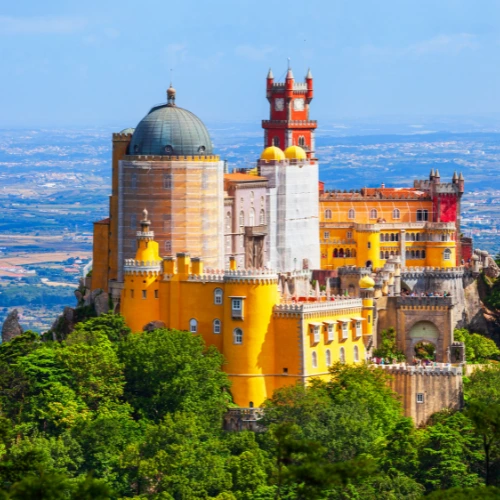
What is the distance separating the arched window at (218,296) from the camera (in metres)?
129

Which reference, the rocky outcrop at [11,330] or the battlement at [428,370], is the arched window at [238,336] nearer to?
the battlement at [428,370]

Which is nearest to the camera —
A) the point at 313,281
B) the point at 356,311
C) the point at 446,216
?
the point at 356,311

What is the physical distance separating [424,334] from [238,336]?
1537 cm

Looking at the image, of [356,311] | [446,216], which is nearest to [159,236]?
[356,311]

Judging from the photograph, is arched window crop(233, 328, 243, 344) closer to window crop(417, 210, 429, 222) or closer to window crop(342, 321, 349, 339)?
window crop(342, 321, 349, 339)

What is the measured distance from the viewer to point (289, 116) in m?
172

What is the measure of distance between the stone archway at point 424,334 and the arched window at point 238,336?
14222 mm

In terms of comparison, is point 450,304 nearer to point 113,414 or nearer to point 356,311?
point 356,311

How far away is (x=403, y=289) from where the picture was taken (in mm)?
151625

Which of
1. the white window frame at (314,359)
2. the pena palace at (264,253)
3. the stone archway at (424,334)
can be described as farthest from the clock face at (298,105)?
the white window frame at (314,359)

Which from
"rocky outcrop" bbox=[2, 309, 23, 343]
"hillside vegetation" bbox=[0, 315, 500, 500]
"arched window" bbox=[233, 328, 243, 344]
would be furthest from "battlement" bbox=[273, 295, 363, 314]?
"rocky outcrop" bbox=[2, 309, 23, 343]

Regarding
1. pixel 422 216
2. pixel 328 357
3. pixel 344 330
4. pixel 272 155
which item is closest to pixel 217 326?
pixel 328 357

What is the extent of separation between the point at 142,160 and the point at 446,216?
32659 mm

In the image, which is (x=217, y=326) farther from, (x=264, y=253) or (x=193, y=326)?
(x=264, y=253)
